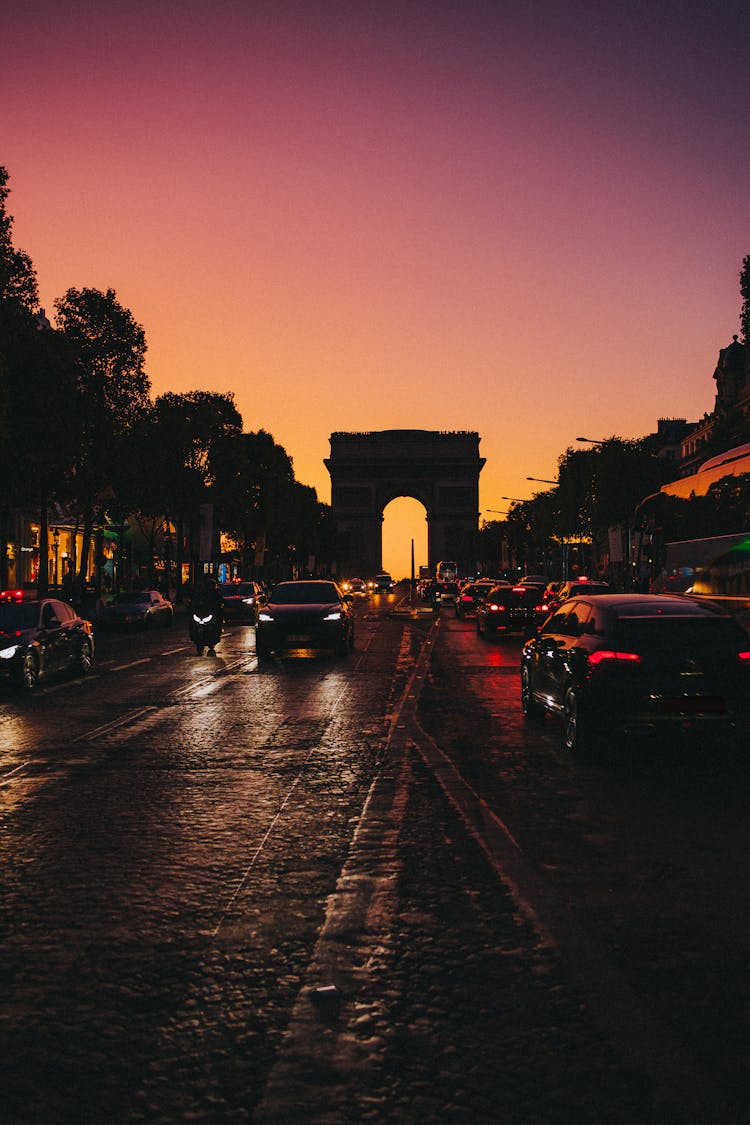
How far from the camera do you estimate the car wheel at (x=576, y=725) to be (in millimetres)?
10180

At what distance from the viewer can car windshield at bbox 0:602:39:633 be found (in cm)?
1788

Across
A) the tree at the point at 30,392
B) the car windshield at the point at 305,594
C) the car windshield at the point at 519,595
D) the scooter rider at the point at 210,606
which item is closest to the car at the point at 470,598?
the car windshield at the point at 519,595

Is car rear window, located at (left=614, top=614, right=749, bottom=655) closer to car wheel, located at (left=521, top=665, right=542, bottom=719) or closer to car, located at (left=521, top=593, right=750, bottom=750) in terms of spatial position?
car, located at (left=521, top=593, right=750, bottom=750)

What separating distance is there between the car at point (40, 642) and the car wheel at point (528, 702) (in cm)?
752

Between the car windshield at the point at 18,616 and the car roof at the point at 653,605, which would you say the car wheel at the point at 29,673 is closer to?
the car windshield at the point at 18,616

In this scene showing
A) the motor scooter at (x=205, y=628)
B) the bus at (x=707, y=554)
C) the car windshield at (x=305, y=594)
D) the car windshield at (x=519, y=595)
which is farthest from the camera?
the car windshield at (x=519, y=595)

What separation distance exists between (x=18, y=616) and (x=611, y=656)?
1117 cm

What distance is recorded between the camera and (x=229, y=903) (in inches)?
221

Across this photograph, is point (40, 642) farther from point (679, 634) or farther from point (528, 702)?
point (679, 634)

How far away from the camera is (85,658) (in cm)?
2011

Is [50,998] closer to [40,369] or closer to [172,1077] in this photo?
[172,1077]

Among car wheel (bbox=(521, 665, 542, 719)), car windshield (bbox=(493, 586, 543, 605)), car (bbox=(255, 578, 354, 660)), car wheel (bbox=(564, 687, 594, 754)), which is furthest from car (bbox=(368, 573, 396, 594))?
car wheel (bbox=(564, 687, 594, 754))

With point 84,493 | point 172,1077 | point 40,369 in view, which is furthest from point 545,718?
point 84,493

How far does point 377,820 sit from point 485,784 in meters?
1.63
